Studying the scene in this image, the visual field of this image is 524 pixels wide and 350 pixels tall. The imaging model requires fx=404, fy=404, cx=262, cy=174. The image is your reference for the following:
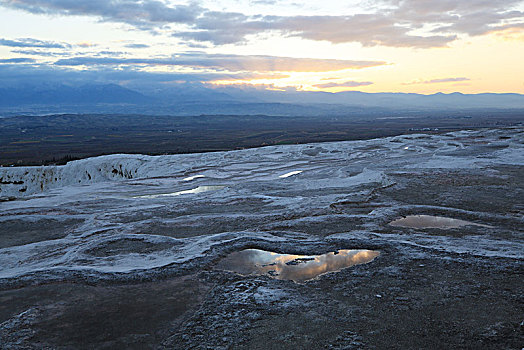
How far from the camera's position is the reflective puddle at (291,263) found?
8727 mm

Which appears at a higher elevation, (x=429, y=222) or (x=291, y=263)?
(x=429, y=222)

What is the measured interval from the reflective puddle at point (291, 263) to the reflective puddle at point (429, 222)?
117 inches

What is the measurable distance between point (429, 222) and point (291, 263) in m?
5.45

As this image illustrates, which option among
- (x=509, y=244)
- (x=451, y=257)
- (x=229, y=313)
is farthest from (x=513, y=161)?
(x=229, y=313)

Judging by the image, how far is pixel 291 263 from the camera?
9328 millimetres

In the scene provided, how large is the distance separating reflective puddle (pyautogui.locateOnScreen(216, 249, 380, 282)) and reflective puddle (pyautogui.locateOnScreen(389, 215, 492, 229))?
9.77 feet

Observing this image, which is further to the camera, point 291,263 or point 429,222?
point 429,222

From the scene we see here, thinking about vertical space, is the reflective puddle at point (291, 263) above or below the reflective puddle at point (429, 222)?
below

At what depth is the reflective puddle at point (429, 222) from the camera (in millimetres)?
11935

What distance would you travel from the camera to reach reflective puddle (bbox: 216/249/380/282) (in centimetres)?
873

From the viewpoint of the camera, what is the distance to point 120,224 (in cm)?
1351

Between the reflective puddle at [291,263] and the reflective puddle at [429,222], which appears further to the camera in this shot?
the reflective puddle at [429,222]

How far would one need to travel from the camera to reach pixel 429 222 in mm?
12398

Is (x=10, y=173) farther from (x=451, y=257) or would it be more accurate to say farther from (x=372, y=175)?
(x=451, y=257)
